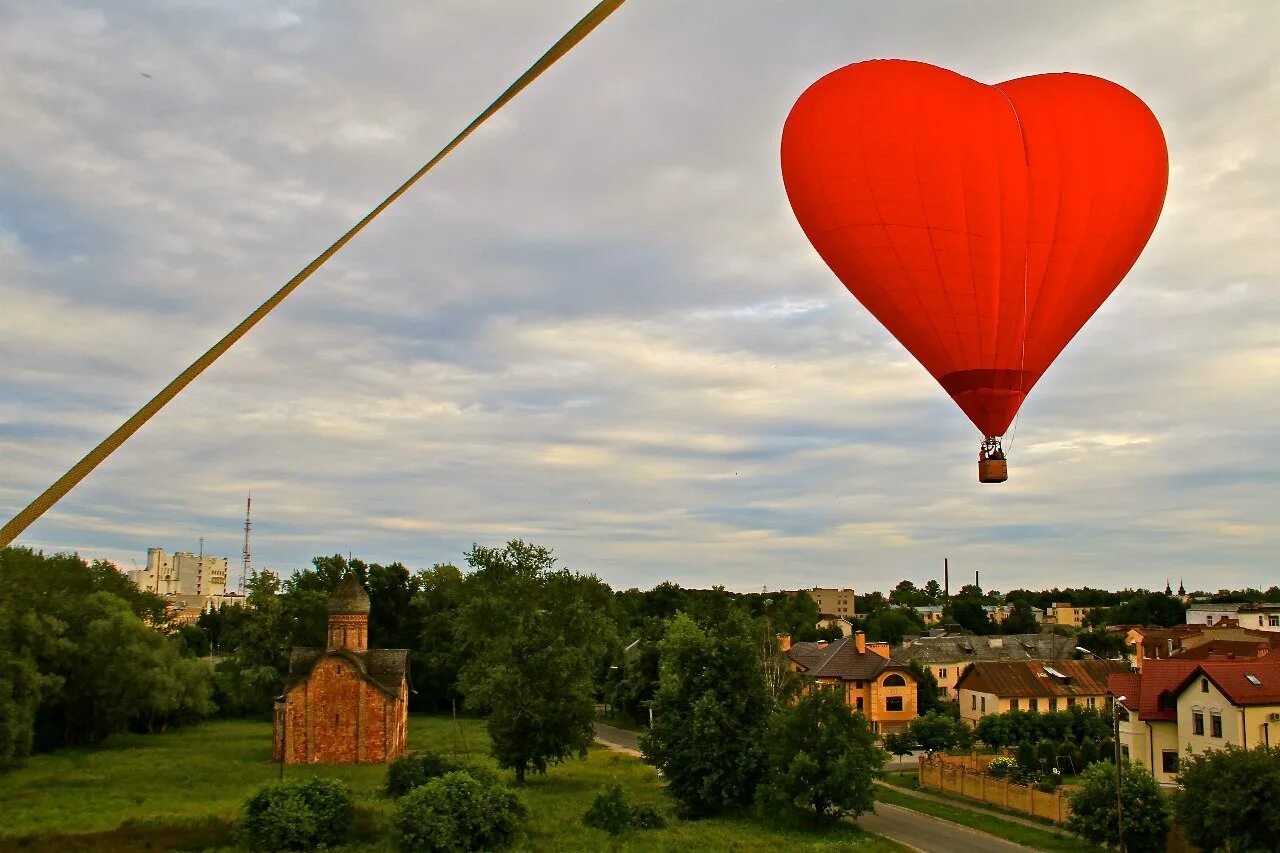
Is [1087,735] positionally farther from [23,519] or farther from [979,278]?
[23,519]

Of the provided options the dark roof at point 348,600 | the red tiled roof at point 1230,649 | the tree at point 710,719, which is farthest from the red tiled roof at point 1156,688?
the dark roof at point 348,600

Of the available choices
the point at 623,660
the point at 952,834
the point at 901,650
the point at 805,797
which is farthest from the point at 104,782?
the point at 901,650

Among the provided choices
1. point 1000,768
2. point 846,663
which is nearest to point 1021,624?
point 846,663

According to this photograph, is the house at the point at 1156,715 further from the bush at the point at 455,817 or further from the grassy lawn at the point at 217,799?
the bush at the point at 455,817

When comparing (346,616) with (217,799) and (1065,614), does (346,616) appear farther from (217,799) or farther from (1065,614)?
(1065,614)

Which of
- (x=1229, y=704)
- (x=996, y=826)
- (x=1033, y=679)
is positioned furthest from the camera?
(x=1033, y=679)

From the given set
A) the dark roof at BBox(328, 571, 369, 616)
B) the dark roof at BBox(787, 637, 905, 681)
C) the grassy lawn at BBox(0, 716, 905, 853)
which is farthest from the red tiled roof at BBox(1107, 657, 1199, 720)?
the dark roof at BBox(328, 571, 369, 616)
